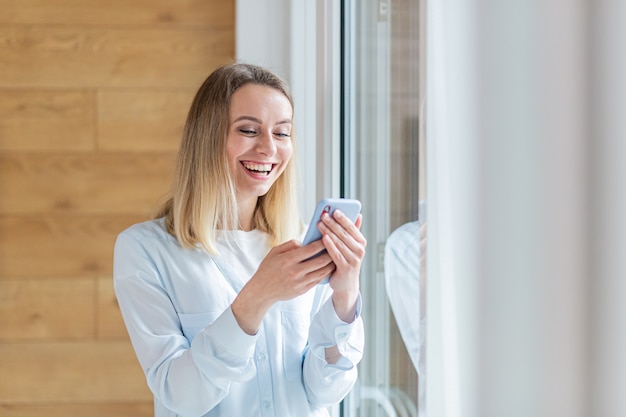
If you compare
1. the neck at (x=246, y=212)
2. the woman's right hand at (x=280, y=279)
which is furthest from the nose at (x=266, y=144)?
the woman's right hand at (x=280, y=279)

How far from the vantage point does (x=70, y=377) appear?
7.99 feet

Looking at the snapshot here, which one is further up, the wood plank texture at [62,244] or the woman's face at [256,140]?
the woman's face at [256,140]

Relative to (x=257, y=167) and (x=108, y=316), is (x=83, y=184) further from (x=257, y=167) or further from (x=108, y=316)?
(x=257, y=167)

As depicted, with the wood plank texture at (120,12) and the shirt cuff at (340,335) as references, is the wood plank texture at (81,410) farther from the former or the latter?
the shirt cuff at (340,335)

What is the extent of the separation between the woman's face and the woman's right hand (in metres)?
0.22

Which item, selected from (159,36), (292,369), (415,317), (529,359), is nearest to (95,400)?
(159,36)

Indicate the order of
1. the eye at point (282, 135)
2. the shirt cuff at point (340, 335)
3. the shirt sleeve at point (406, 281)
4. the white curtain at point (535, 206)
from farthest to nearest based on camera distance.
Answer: the eye at point (282, 135) < the shirt cuff at point (340, 335) < the shirt sleeve at point (406, 281) < the white curtain at point (535, 206)

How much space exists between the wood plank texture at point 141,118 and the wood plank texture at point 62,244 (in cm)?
25

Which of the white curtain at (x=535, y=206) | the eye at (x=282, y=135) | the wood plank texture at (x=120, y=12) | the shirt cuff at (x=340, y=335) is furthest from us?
the wood plank texture at (x=120, y=12)

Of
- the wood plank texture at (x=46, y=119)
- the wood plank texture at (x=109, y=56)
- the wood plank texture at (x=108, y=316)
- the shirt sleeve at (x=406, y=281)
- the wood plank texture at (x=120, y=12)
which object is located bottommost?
the wood plank texture at (x=108, y=316)

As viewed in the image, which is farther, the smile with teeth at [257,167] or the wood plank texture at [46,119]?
the wood plank texture at [46,119]

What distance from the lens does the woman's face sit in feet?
4.31

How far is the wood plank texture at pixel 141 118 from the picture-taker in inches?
95.6

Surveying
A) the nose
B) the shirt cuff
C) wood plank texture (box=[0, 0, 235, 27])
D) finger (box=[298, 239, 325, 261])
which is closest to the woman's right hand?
finger (box=[298, 239, 325, 261])
